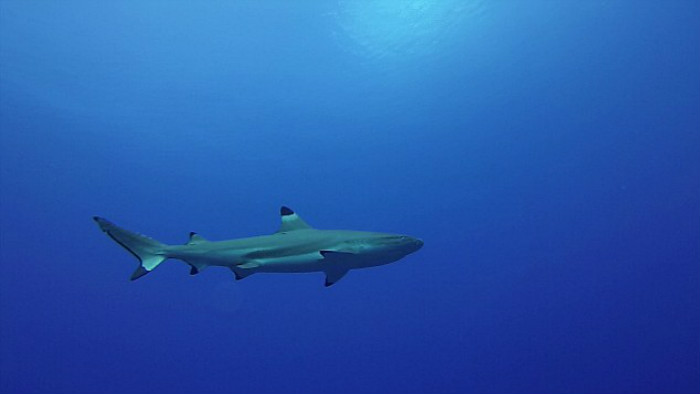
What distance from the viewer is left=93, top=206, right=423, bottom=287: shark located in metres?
6.75

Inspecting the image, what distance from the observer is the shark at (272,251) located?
22.1 ft

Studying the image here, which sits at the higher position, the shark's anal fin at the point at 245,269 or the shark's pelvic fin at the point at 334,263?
the shark's pelvic fin at the point at 334,263

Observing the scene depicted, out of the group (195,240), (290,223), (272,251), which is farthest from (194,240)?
(290,223)

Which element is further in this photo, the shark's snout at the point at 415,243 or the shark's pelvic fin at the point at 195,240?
the shark's pelvic fin at the point at 195,240

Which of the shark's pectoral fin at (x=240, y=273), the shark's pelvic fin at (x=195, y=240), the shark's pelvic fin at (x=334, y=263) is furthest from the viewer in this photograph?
the shark's pelvic fin at (x=195, y=240)

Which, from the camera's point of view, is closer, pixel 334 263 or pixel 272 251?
pixel 272 251

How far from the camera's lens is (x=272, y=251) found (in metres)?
6.92

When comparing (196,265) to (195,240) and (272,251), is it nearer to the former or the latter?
(195,240)

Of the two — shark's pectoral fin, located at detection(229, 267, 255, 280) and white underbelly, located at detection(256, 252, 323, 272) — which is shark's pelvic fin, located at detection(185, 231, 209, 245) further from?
white underbelly, located at detection(256, 252, 323, 272)

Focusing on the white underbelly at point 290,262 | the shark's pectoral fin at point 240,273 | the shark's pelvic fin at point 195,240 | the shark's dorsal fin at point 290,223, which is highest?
the shark's dorsal fin at point 290,223

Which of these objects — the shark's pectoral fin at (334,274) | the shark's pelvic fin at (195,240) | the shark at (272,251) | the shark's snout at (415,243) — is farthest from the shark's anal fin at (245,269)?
the shark's snout at (415,243)

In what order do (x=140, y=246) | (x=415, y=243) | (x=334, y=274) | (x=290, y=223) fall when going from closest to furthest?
(x=415, y=243)
(x=140, y=246)
(x=334, y=274)
(x=290, y=223)

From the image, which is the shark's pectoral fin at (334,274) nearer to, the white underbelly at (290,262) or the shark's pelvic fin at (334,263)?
the shark's pelvic fin at (334,263)

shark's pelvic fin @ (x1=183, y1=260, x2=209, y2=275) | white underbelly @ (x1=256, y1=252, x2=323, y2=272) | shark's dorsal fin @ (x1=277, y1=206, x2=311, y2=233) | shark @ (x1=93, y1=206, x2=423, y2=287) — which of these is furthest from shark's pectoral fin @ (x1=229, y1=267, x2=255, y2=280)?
shark's dorsal fin @ (x1=277, y1=206, x2=311, y2=233)
